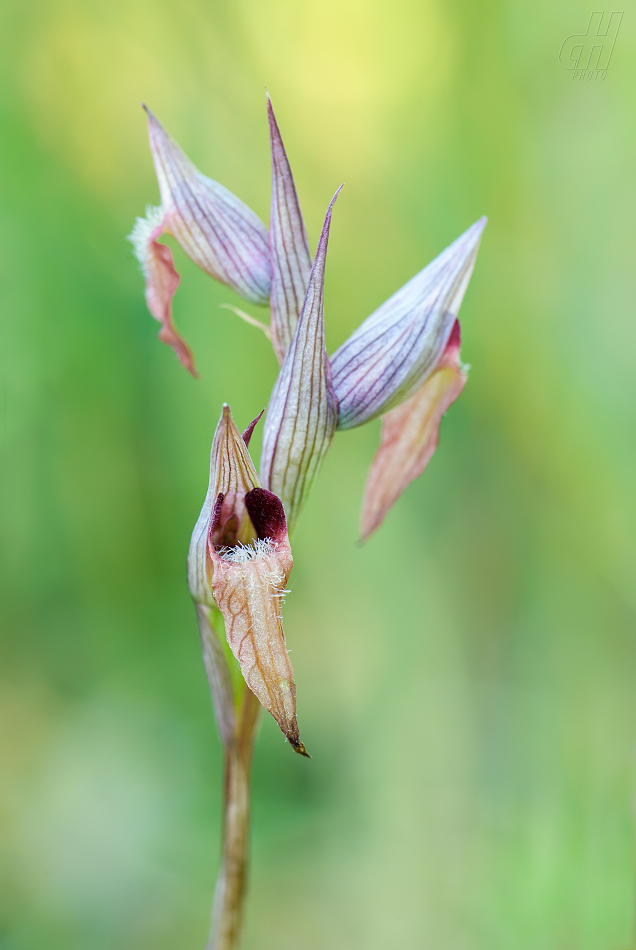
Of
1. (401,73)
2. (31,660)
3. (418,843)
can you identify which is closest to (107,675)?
(31,660)

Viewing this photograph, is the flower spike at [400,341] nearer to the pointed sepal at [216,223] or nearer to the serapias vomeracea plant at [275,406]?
the serapias vomeracea plant at [275,406]

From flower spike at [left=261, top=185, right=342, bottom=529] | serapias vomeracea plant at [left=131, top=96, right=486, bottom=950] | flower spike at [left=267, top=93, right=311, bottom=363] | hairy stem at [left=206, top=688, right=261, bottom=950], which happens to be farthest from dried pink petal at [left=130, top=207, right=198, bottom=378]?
hairy stem at [left=206, top=688, right=261, bottom=950]

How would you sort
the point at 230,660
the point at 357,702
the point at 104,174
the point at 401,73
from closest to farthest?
1. the point at 230,660
2. the point at 357,702
3. the point at 104,174
4. the point at 401,73

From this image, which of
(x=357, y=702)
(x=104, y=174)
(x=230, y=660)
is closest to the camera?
(x=230, y=660)

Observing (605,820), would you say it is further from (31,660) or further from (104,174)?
(104,174)

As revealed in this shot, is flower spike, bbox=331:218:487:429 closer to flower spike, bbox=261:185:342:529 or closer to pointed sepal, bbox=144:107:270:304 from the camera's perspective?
flower spike, bbox=261:185:342:529

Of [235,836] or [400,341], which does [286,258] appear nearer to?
[400,341]

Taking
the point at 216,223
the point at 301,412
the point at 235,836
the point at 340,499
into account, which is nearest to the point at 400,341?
the point at 301,412
